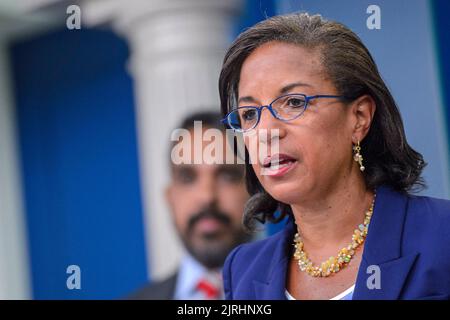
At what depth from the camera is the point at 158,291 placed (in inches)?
127

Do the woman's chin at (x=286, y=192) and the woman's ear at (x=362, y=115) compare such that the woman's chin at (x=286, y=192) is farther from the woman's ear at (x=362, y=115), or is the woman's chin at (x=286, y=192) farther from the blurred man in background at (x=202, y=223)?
the blurred man in background at (x=202, y=223)

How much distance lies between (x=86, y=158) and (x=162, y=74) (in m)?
0.50

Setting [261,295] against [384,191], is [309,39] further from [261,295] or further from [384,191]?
[261,295]

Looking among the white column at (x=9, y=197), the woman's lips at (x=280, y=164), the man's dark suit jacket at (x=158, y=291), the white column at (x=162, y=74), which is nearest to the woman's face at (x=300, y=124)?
the woman's lips at (x=280, y=164)

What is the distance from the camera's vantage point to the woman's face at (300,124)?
149 centimetres

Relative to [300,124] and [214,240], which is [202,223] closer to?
[214,240]

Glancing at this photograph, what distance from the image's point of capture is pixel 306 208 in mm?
1569

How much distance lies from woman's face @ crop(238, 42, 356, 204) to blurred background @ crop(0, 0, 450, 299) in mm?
1154

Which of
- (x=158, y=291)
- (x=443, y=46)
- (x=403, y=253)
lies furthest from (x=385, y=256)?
(x=158, y=291)

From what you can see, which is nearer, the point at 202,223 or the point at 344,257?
the point at 344,257

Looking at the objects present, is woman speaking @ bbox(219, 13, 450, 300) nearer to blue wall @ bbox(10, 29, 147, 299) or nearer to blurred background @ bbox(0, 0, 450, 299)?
blurred background @ bbox(0, 0, 450, 299)

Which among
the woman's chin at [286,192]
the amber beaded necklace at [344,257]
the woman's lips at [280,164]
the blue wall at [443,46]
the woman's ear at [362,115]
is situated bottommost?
the amber beaded necklace at [344,257]

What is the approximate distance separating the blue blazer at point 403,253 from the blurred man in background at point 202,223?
4.57ft
